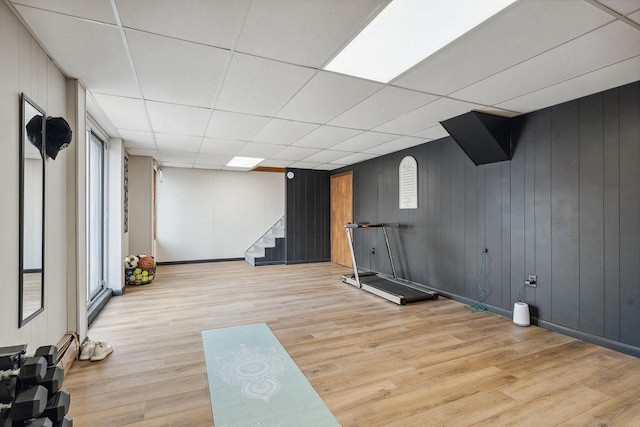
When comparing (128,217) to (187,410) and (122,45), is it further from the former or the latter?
(187,410)

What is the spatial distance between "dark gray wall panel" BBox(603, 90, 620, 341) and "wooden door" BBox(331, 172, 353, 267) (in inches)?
196

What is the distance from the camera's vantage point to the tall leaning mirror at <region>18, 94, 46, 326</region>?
2.00 m

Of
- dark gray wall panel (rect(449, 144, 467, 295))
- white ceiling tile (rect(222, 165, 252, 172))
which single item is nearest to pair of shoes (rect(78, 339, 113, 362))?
dark gray wall panel (rect(449, 144, 467, 295))

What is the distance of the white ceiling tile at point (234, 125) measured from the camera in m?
3.80

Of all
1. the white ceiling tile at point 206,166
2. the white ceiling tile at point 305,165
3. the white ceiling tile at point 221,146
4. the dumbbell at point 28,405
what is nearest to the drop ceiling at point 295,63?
the white ceiling tile at point 221,146

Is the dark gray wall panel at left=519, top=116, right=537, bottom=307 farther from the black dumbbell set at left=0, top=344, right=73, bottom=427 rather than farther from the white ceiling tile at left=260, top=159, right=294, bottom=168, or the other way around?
the white ceiling tile at left=260, top=159, right=294, bottom=168

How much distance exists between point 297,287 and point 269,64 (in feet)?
13.0

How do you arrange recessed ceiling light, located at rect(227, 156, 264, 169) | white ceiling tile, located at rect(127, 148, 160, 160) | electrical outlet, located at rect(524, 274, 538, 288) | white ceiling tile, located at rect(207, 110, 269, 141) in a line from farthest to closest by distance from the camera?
1. recessed ceiling light, located at rect(227, 156, 264, 169)
2. white ceiling tile, located at rect(127, 148, 160, 160)
3. white ceiling tile, located at rect(207, 110, 269, 141)
4. electrical outlet, located at rect(524, 274, 538, 288)

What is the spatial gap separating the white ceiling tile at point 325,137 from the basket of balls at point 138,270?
140 inches

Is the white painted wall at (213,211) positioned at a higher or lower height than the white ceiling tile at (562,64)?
lower

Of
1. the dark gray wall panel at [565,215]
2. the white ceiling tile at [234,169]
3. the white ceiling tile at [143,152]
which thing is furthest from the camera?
the white ceiling tile at [234,169]

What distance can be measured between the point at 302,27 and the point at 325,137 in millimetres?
2849

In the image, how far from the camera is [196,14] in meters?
1.88

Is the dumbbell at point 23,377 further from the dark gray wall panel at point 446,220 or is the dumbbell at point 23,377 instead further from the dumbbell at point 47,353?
the dark gray wall panel at point 446,220
